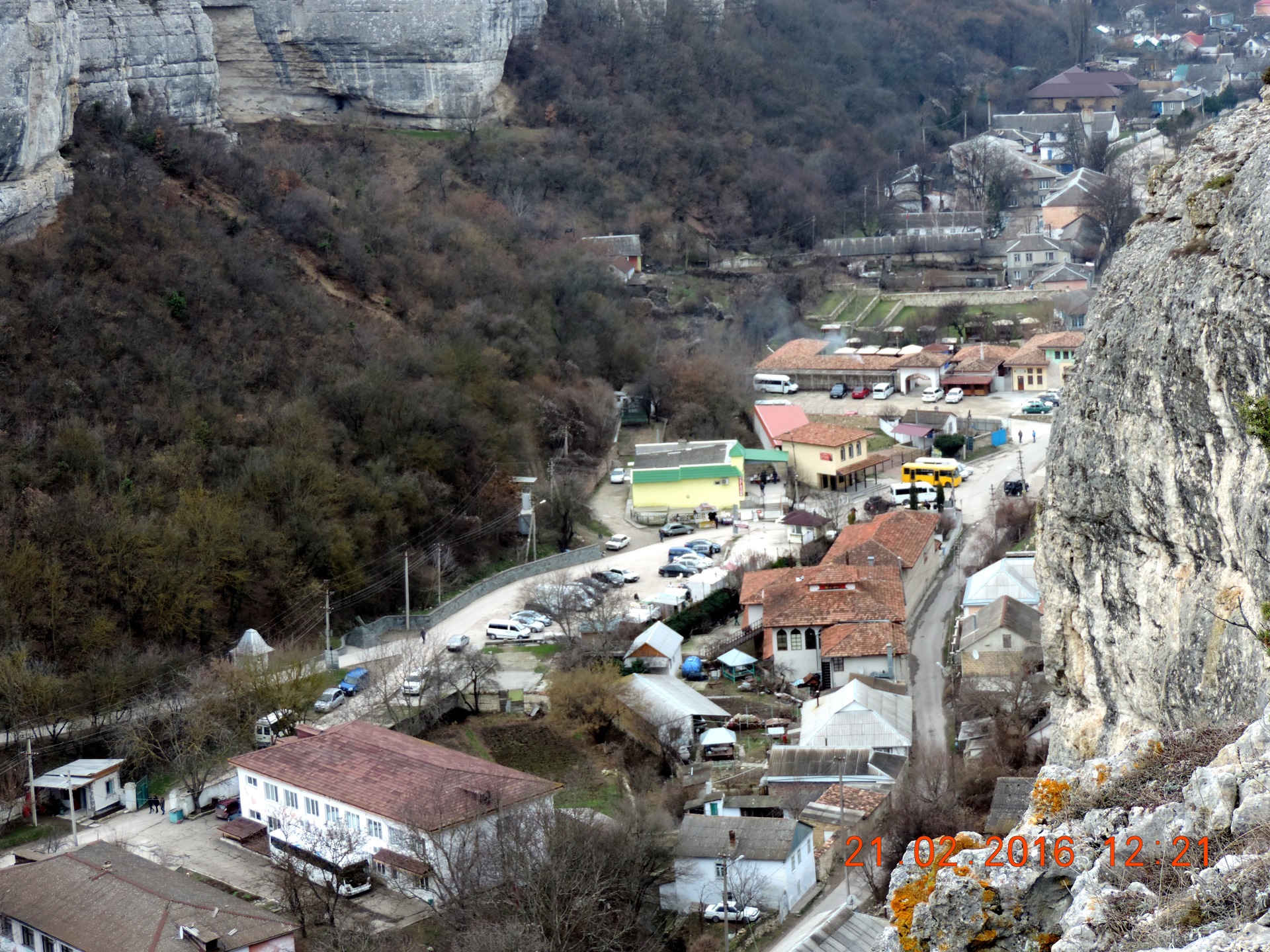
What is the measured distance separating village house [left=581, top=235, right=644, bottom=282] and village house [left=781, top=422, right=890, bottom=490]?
13.4 meters

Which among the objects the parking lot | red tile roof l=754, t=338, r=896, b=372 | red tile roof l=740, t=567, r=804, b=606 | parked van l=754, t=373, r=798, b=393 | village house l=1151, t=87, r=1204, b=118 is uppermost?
village house l=1151, t=87, r=1204, b=118

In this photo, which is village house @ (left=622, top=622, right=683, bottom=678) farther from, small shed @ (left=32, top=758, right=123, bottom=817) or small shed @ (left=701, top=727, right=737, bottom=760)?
small shed @ (left=32, top=758, right=123, bottom=817)

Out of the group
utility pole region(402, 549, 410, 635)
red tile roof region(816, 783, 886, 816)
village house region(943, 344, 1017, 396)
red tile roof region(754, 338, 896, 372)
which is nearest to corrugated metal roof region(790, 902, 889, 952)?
Result: red tile roof region(816, 783, 886, 816)

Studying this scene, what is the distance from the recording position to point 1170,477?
7.40 m

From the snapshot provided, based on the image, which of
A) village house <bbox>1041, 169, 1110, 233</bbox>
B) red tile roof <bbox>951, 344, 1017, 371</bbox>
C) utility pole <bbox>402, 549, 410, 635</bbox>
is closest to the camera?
utility pole <bbox>402, 549, 410, 635</bbox>

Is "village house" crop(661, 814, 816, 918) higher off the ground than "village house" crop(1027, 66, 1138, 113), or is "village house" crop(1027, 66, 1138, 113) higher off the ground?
"village house" crop(1027, 66, 1138, 113)

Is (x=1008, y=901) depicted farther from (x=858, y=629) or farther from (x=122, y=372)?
(x=122, y=372)

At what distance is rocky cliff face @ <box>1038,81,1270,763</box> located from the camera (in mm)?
6699

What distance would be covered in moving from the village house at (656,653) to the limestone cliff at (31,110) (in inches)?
551

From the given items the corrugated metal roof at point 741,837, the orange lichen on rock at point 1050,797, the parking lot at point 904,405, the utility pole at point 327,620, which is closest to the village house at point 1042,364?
the parking lot at point 904,405

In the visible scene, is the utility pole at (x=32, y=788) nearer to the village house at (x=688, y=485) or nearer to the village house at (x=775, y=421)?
the village house at (x=688, y=485)

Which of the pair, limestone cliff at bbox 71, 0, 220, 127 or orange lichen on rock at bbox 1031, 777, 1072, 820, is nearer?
orange lichen on rock at bbox 1031, 777, 1072, 820

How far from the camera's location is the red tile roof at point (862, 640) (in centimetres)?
2381
